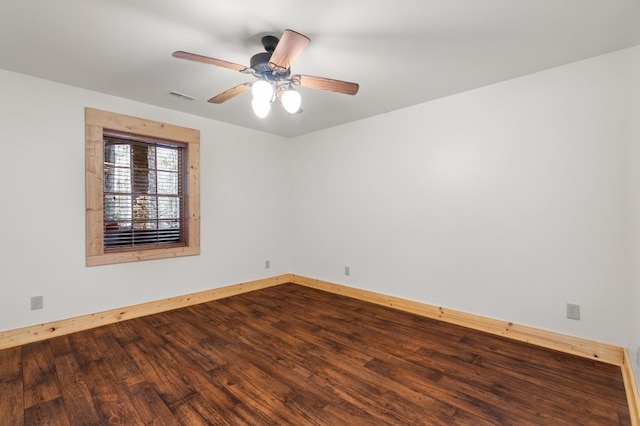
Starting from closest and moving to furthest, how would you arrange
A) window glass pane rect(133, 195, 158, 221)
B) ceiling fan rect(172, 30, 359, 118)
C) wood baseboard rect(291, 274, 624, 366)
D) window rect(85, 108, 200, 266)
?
1. ceiling fan rect(172, 30, 359, 118)
2. wood baseboard rect(291, 274, 624, 366)
3. window rect(85, 108, 200, 266)
4. window glass pane rect(133, 195, 158, 221)

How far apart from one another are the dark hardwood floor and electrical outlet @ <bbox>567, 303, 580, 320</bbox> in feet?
1.13

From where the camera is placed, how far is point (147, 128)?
11.5 feet

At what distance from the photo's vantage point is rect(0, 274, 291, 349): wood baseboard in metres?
2.69

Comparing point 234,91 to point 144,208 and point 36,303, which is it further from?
point 36,303

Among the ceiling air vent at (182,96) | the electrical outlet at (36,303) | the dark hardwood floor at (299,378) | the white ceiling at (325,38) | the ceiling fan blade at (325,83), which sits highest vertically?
the ceiling air vent at (182,96)

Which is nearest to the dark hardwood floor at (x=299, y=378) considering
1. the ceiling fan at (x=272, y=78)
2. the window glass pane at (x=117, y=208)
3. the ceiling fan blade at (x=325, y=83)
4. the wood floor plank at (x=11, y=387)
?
the wood floor plank at (x=11, y=387)

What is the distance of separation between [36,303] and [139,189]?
1467 mm

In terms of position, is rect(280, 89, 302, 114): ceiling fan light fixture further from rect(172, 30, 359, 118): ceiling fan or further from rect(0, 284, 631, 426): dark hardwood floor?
rect(0, 284, 631, 426): dark hardwood floor

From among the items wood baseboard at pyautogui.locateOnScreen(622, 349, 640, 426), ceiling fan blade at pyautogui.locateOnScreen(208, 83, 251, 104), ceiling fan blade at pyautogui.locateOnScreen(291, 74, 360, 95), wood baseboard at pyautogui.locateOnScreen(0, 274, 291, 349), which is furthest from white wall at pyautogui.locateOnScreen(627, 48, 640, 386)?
wood baseboard at pyautogui.locateOnScreen(0, 274, 291, 349)

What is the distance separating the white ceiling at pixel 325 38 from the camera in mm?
1812

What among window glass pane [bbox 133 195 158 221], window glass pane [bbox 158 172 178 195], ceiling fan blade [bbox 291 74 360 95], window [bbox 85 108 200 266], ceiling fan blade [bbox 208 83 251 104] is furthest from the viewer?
window glass pane [bbox 158 172 178 195]

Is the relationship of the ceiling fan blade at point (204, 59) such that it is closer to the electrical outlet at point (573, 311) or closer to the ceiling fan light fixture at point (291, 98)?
the ceiling fan light fixture at point (291, 98)

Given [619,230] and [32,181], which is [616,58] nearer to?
[619,230]

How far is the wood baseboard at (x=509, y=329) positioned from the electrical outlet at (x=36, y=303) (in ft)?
11.2
